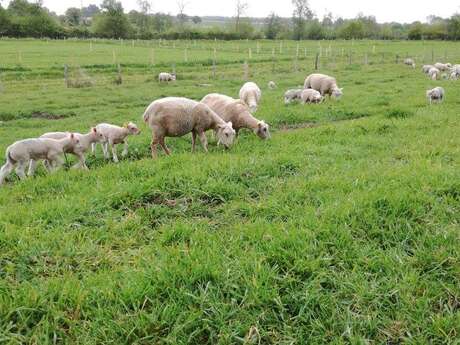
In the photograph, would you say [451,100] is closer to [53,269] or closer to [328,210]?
[328,210]

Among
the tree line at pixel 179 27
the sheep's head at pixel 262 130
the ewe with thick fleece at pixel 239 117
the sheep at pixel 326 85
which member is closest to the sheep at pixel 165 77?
the sheep at pixel 326 85

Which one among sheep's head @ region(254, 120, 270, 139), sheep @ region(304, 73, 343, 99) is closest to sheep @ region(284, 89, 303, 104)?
sheep @ region(304, 73, 343, 99)

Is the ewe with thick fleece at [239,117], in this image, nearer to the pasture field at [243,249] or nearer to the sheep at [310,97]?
the pasture field at [243,249]

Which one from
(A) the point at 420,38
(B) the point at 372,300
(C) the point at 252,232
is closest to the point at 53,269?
(C) the point at 252,232

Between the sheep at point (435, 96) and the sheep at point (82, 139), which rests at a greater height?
the sheep at point (435, 96)

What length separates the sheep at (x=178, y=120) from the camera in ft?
29.9

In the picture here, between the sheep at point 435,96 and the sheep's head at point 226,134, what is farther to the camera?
the sheep at point 435,96

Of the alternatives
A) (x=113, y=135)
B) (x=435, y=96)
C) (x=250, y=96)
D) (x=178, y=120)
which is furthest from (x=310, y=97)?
(x=113, y=135)

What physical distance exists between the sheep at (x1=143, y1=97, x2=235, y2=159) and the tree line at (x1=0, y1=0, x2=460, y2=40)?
78.8 m

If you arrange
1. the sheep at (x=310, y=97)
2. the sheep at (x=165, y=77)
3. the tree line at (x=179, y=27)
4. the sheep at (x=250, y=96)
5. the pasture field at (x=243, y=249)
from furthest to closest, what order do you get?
the tree line at (x=179, y=27) → the sheep at (x=165, y=77) → the sheep at (x=310, y=97) → the sheep at (x=250, y=96) → the pasture field at (x=243, y=249)

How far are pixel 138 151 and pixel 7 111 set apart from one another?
9867 millimetres

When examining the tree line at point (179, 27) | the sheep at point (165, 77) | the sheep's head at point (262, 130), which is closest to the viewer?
the sheep's head at point (262, 130)

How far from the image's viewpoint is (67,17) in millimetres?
106562

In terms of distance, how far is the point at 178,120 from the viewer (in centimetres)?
917
